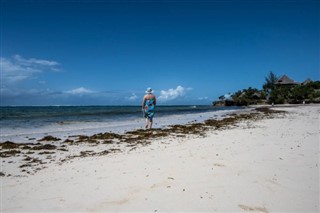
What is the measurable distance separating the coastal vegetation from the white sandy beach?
6362 centimetres

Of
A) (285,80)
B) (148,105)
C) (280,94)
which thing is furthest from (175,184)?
(285,80)

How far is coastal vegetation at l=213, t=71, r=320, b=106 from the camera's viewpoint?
62750 mm

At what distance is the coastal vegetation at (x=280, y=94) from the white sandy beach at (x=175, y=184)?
63.6 meters

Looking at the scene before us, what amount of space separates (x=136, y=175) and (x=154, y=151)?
2241mm

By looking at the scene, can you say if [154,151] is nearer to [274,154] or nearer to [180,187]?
[180,187]

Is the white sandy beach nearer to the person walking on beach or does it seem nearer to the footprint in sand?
the footprint in sand

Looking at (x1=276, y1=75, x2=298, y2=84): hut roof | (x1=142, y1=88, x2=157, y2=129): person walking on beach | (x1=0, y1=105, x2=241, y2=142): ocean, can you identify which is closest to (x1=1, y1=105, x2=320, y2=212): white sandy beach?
(x1=0, y1=105, x2=241, y2=142): ocean

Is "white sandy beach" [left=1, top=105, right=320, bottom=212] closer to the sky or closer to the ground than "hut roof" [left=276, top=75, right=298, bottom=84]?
closer to the ground

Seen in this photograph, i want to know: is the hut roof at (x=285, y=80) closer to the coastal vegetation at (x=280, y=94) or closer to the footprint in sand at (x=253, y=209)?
the coastal vegetation at (x=280, y=94)

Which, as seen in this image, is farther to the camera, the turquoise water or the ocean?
the turquoise water

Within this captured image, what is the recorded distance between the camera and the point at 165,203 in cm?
326

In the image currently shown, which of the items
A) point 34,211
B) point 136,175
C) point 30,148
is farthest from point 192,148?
point 30,148

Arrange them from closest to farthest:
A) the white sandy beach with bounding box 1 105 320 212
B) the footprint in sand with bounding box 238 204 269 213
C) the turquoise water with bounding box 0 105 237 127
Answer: the footprint in sand with bounding box 238 204 269 213
the white sandy beach with bounding box 1 105 320 212
the turquoise water with bounding box 0 105 237 127

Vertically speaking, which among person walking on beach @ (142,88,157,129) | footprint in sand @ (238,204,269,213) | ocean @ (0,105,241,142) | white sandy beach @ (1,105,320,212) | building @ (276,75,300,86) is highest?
building @ (276,75,300,86)
